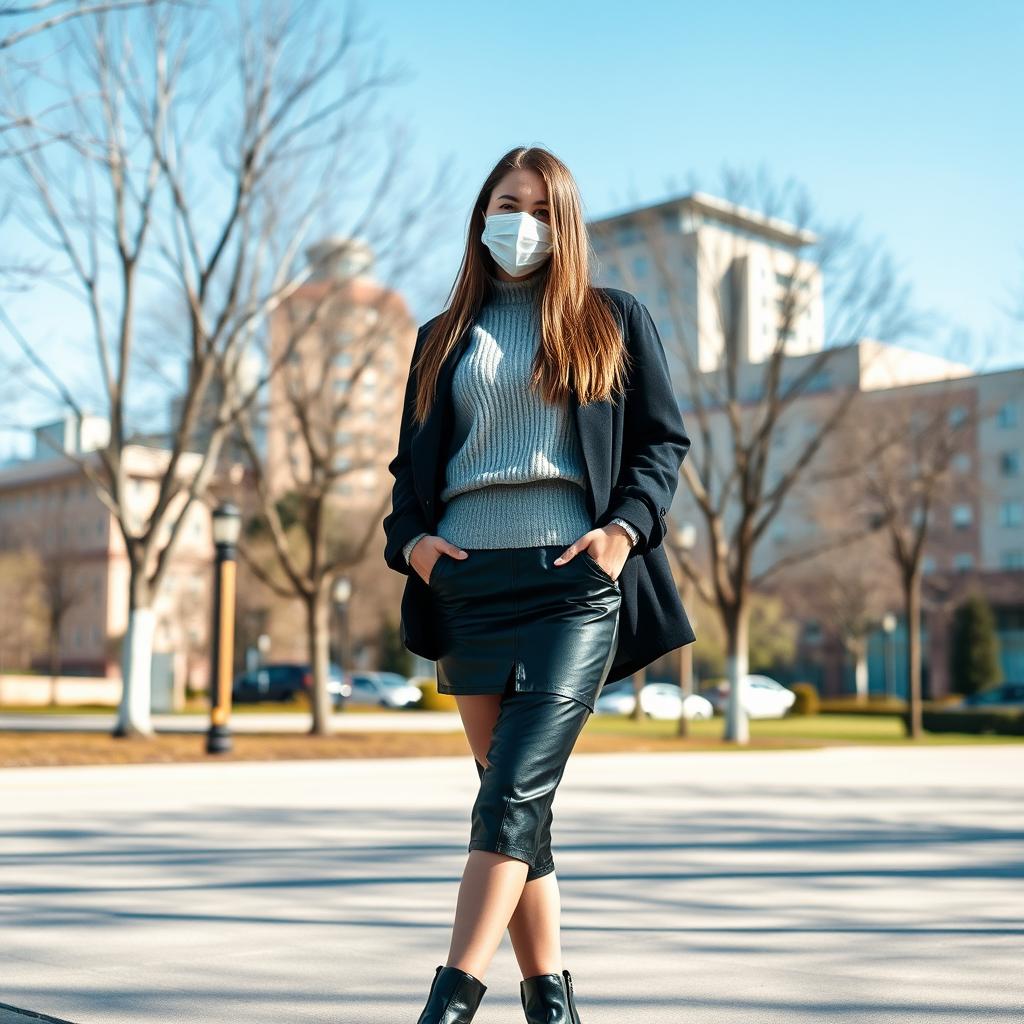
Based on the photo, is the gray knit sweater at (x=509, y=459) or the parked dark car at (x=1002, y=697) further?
the parked dark car at (x=1002, y=697)

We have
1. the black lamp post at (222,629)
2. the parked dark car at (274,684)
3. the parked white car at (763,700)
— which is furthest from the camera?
the parked white car at (763,700)

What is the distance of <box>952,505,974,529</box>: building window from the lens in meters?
73.0

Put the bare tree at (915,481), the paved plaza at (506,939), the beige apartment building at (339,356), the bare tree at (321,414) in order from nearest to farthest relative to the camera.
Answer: the paved plaza at (506,939) → the beige apartment building at (339,356) → the bare tree at (321,414) → the bare tree at (915,481)

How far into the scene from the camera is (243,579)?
178 feet

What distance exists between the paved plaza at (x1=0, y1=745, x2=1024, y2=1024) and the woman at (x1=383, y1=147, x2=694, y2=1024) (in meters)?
1.06

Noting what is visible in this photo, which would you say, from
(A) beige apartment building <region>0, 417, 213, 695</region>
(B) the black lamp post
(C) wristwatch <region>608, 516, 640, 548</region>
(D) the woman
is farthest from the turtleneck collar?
(A) beige apartment building <region>0, 417, 213, 695</region>

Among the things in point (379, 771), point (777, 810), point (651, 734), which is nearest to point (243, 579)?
point (651, 734)

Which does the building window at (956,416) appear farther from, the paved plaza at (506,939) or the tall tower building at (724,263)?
the paved plaza at (506,939)

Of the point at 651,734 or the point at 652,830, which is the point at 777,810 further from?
the point at 651,734

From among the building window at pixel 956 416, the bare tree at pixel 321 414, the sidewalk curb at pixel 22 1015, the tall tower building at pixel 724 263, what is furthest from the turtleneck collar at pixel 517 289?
the building window at pixel 956 416

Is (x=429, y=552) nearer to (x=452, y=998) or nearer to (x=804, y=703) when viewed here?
(x=452, y=998)

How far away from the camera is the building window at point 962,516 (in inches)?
2874

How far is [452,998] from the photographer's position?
270 centimetres

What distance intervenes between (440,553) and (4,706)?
4159 cm
